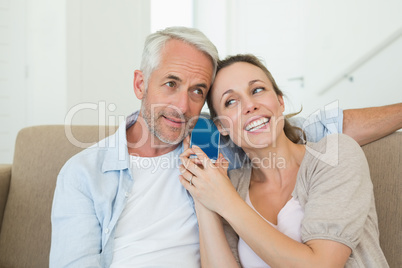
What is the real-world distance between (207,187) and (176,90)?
420 mm

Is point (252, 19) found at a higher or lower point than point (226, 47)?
higher

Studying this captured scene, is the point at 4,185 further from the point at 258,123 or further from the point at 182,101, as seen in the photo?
the point at 258,123

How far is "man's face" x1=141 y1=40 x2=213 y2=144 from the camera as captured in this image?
53.7 inches

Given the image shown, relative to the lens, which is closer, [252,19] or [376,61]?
[376,61]

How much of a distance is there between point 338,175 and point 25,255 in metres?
1.31

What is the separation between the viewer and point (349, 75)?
2.67 meters

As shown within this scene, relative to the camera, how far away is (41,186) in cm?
155

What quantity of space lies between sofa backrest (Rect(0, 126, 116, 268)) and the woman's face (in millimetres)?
666

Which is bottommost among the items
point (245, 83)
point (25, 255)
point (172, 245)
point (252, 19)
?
point (25, 255)

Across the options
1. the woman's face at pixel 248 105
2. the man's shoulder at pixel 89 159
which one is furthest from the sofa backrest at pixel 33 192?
the woman's face at pixel 248 105

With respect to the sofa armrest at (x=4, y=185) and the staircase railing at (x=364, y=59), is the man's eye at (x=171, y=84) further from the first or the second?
the staircase railing at (x=364, y=59)

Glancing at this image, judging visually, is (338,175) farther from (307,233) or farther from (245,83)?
(245,83)

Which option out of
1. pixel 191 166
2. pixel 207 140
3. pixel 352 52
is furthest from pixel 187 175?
pixel 352 52

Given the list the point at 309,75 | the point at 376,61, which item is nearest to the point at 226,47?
the point at 309,75
